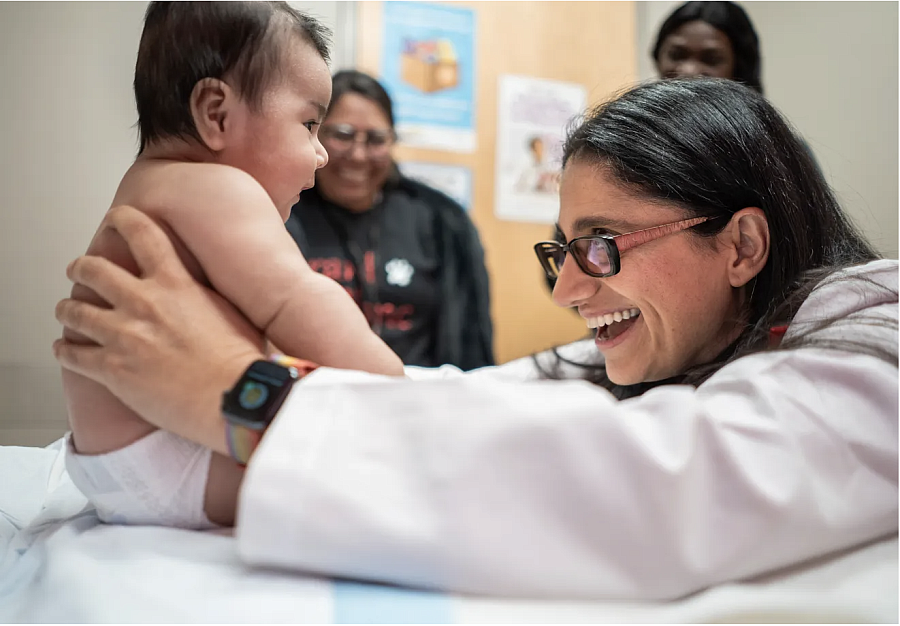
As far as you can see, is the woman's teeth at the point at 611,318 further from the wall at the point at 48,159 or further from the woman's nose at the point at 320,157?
the wall at the point at 48,159

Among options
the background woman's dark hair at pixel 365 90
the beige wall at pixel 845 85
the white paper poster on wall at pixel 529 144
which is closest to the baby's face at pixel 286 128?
the background woman's dark hair at pixel 365 90

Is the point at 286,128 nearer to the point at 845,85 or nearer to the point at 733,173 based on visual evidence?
the point at 733,173

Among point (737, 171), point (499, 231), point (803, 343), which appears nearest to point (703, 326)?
point (737, 171)

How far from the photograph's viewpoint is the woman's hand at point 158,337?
0.73 m

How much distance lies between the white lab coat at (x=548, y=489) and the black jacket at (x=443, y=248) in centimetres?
80

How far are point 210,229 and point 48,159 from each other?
0.28 metres

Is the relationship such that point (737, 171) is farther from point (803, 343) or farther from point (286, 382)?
point (286, 382)

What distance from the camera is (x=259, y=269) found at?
814 millimetres

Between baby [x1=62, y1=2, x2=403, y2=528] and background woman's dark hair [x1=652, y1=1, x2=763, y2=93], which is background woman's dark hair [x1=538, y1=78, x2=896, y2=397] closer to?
baby [x1=62, y1=2, x2=403, y2=528]

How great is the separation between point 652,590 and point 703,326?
61cm

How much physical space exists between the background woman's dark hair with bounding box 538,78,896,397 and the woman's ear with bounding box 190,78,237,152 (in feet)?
1.93

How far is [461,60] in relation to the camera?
3184 mm

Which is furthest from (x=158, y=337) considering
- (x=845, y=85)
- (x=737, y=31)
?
(x=845, y=85)

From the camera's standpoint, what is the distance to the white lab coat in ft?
2.01
